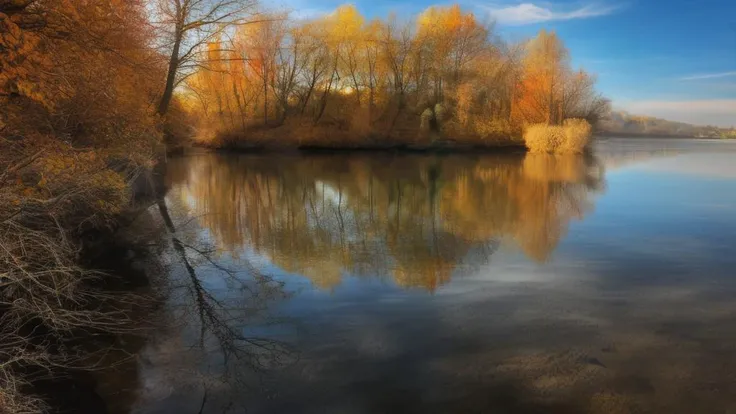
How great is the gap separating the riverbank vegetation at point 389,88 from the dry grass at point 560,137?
5.54 ft

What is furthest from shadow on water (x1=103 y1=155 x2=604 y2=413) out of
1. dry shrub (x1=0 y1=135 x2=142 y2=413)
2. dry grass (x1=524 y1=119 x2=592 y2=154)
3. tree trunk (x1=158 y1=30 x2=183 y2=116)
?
dry grass (x1=524 y1=119 x2=592 y2=154)

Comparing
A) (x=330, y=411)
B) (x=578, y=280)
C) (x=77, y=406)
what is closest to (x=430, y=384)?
(x=330, y=411)

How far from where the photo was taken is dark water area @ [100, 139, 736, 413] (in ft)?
16.6

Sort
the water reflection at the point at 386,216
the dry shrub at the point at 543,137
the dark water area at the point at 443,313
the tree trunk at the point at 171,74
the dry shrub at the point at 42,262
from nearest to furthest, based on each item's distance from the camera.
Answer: the dark water area at the point at 443,313, the dry shrub at the point at 42,262, the water reflection at the point at 386,216, the tree trunk at the point at 171,74, the dry shrub at the point at 543,137

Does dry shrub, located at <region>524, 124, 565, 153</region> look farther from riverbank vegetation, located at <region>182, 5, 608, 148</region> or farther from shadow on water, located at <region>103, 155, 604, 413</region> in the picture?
shadow on water, located at <region>103, 155, 604, 413</region>

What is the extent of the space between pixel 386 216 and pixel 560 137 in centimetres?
3255

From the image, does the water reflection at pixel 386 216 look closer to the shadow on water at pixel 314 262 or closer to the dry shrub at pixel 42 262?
the shadow on water at pixel 314 262

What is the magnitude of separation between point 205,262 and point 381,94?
39.0m

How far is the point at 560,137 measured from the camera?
42438 millimetres

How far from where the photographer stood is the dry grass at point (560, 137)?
135ft

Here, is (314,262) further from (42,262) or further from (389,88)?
(389,88)

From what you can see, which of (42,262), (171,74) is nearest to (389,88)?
(171,74)

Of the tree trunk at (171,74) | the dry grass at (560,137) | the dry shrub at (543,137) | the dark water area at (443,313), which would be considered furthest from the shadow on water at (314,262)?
the dry shrub at (543,137)

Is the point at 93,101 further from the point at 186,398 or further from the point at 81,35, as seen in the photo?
the point at 186,398
